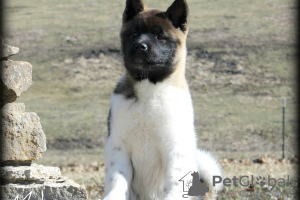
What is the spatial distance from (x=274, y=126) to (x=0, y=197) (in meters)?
12.4

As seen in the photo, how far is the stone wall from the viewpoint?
5.41m

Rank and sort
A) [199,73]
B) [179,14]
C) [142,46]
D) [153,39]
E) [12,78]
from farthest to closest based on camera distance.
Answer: [199,73]
[12,78]
[179,14]
[153,39]
[142,46]

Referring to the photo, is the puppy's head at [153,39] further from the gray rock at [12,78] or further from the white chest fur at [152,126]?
the gray rock at [12,78]

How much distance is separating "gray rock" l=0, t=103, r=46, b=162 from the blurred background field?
4655 mm

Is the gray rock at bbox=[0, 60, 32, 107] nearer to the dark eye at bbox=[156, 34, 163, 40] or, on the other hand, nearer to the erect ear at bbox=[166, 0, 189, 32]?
the dark eye at bbox=[156, 34, 163, 40]

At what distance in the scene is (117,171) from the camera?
496 centimetres

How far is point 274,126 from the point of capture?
16609mm

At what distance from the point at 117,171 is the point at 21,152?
1201mm

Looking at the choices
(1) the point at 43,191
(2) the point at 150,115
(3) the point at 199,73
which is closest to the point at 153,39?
(2) the point at 150,115

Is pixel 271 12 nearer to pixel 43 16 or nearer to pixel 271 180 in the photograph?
pixel 43 16

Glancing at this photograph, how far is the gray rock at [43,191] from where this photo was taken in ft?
17.7

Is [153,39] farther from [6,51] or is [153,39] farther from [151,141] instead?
[6,51]

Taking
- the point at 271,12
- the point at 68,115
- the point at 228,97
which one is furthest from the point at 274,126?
the point at 271,12

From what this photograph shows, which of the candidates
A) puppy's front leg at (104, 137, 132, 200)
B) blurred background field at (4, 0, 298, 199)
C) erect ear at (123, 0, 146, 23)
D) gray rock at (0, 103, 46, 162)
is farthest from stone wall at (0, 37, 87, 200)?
blurred background field at (4, 0, 298, 199)
